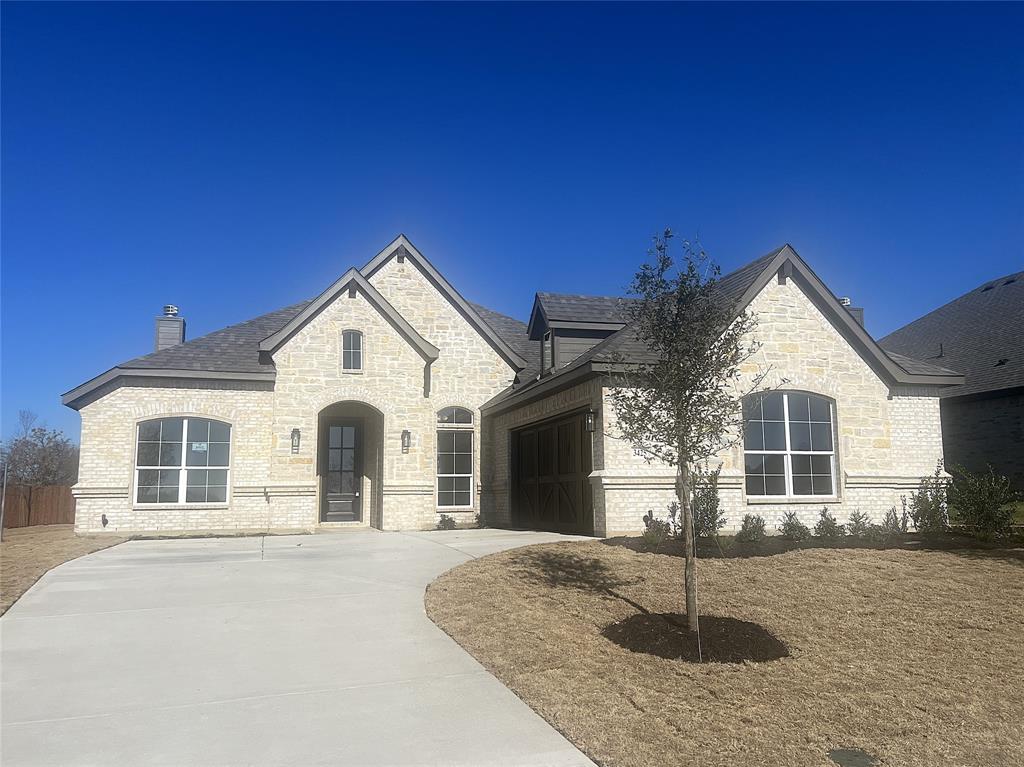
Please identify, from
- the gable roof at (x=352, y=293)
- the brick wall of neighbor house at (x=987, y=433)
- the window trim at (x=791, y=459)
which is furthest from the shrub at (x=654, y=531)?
the brick wall of neighbor house at (x=987, y=433)

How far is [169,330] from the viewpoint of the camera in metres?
22.8

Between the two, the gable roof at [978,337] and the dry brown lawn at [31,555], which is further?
the gable roof at [978,337]

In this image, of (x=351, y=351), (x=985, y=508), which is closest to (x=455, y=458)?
(x=351, y=351)

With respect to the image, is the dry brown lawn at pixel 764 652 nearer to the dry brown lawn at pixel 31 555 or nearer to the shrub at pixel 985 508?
the shrub at pixel 985 508

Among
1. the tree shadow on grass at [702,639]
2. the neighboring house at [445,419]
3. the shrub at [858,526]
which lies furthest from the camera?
the neighboring house at [445,419]

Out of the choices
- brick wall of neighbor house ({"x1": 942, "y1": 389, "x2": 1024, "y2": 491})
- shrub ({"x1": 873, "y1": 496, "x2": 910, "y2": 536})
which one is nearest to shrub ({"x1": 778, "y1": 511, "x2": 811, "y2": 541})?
shrub ({"x1": 873, "y1": 496, "x2": 910, "y2": 536})

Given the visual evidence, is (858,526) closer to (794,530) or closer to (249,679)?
(794,530)

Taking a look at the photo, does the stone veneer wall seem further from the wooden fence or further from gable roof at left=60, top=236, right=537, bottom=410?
the wooden fence

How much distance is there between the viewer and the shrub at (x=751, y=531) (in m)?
12.8

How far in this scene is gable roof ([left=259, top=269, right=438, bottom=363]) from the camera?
18516 mm

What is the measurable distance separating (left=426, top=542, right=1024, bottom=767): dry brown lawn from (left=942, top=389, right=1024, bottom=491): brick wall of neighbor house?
37.9 ft

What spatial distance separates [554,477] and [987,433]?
44.7 feet

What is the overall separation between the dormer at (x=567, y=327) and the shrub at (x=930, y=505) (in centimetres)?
765

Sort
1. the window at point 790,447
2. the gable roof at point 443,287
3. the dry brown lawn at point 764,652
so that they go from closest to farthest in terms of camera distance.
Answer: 1. the dry brown lawn at point 764,652
2. the window at point 790,447
3. the gable roof at point 443,287
